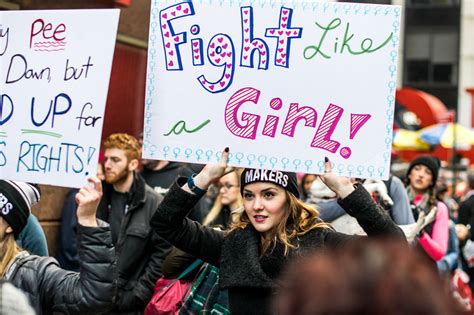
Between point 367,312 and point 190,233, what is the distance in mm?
2670

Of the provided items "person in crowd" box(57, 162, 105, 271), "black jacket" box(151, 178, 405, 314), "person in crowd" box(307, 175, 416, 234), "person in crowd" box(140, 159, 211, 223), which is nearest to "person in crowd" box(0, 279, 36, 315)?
"black jacket" box(151, 178, 405, 314)

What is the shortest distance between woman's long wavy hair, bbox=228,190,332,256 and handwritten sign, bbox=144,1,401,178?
170mm

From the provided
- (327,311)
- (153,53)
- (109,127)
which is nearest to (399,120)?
(109,127)

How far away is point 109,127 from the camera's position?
9227 mm

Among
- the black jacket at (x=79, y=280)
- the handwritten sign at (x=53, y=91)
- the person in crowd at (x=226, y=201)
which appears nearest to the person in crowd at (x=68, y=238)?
the person in crowd at (x=226, y=201)

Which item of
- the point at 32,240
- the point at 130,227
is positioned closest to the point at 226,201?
the point at 130,227

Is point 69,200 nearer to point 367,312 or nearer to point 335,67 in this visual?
point 335,67

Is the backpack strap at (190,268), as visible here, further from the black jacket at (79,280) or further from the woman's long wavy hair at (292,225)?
the black jacket at (79,280)

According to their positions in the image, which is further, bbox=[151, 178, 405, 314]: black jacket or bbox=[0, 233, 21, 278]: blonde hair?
bbox=[151, 178, 405, 314]: black jacket

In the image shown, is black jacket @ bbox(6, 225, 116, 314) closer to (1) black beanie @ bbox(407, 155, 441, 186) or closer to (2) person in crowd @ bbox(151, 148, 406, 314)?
(2) person in crowd @ bbox(151, 148, 406, 314)

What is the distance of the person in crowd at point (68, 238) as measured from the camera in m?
7.83

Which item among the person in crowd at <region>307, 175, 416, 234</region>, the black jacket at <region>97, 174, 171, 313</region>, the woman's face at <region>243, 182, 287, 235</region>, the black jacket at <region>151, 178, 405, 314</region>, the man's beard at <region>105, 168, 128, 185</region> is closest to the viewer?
the black jacket at <region>151, 178, 405, 314</region>

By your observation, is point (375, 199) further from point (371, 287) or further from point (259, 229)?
point (371, 287)

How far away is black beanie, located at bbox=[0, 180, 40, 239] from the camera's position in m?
3.98
